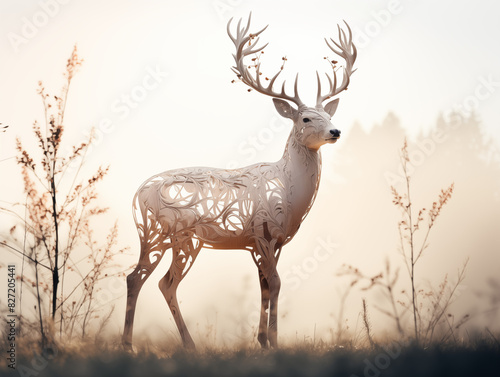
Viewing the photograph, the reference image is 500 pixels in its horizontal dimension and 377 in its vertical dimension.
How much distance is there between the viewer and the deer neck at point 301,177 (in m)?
6.73

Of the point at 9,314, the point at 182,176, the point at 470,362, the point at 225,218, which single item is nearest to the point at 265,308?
the point at 225,218

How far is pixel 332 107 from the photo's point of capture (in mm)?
7043

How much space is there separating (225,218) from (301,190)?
28.7 inches

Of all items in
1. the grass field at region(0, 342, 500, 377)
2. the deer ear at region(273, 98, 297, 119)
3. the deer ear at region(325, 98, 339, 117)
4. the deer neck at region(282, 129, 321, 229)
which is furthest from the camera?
the deer ear at region(325, 98, 339, 117)

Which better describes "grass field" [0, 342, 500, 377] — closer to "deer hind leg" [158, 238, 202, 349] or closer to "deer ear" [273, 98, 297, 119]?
"deer hind leg" [158, 238, 202, 349]

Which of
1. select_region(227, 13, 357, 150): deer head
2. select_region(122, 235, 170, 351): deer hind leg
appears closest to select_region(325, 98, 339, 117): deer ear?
select_region(227, 13, 357, 150): deer head

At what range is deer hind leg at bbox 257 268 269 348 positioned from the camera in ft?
21.6

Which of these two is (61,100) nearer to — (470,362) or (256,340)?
(256,340)

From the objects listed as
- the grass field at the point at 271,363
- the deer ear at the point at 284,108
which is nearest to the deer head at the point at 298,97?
the deer ear at the point at 284,108

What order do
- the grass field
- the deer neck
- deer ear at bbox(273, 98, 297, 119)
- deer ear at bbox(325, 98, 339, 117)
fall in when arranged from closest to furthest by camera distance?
1. the grass field
2. the deer neck
3. deer ear at bbox(273, 98, 297, 119)
4. deer ear at bbox(325, 98, 339, 117)

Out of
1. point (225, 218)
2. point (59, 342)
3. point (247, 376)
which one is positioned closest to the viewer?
point (247, 376)

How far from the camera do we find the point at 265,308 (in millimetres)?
6680

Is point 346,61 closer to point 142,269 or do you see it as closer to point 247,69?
point 247,69

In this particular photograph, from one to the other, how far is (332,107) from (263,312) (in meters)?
2.01
